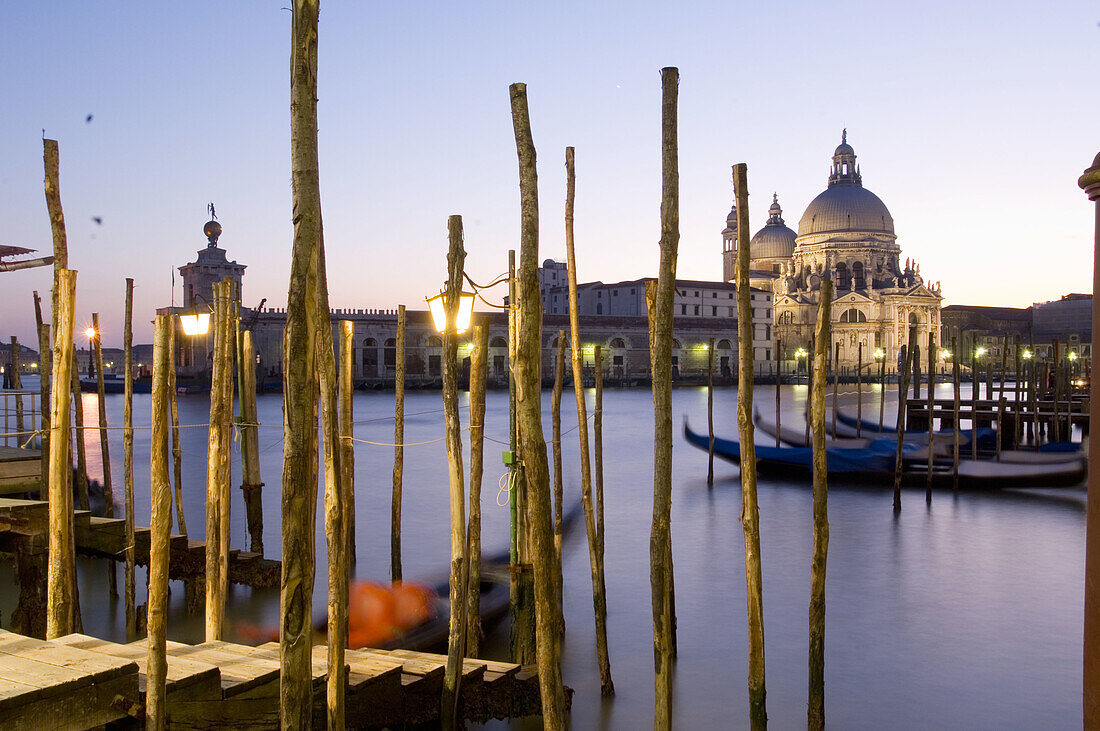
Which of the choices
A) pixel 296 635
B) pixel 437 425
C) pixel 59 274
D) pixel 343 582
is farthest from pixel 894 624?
pixel 437 425

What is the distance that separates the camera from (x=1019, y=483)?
909cm

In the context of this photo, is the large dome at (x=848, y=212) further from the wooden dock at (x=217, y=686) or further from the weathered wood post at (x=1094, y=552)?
the weathered wood post at (x=1094, y=552)

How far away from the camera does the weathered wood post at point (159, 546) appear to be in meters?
2.29

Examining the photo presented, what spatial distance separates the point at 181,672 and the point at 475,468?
1.17m

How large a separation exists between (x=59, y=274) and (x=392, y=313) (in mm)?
28682

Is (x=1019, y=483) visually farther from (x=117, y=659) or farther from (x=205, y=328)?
(x=117, y=659)

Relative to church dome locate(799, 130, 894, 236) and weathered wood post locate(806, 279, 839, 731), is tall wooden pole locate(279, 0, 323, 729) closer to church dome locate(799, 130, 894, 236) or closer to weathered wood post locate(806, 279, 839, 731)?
weathered wood post locate(806, 279, 839, 731)

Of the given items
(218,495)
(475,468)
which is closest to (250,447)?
(218,495)

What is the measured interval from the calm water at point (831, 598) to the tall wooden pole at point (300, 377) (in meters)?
1.84

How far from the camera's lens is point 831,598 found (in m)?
5.87

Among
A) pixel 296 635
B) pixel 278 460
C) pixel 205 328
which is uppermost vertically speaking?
pixel 205 328

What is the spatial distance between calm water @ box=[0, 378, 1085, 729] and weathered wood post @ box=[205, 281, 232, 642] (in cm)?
119

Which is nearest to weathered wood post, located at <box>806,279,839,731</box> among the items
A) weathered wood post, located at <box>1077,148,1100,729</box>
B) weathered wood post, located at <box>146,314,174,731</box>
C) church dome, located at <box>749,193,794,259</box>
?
weathered wood post, located at <box>1077,148,1100,729</box>

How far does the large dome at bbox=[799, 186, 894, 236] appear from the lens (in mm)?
39438
